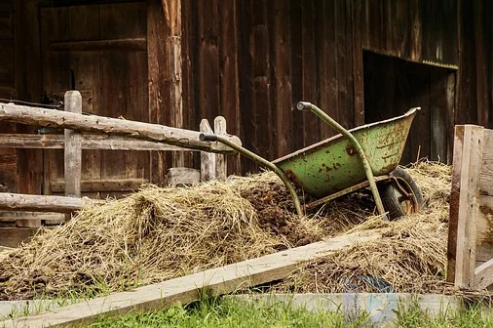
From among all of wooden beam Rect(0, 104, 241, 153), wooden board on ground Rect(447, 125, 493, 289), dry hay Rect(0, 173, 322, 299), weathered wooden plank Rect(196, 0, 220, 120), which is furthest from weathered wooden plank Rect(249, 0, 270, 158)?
wooden board on ground Rect(447, 125, 493, 289)

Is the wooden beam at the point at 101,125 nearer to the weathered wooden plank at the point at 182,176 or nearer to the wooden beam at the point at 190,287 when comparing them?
the weathered wooden plank at the point at 182,176

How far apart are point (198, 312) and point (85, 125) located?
2.42m

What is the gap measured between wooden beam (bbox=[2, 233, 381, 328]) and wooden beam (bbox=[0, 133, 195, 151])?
6.89 ft

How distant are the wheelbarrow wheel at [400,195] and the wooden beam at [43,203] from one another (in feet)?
6.83

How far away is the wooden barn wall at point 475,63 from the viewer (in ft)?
38.5

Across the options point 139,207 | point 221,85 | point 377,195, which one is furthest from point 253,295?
point 221,85

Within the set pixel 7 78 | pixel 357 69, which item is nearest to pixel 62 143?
pixel 7 78

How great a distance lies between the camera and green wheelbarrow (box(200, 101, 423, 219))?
20.4 feet

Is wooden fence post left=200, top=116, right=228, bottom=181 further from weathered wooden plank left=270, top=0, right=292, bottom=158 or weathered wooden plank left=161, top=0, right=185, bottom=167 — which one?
weathered wooden plank left=270, top=0, right=292, bottom=158

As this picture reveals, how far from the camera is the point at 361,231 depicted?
233 inches

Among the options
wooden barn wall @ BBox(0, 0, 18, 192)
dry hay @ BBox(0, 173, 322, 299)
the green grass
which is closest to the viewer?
the green grass

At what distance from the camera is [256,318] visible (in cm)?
402

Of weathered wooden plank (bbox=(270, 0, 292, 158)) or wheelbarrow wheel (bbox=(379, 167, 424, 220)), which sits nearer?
wheelbarrow wheel (bbox=(379, 167, 424, 220))

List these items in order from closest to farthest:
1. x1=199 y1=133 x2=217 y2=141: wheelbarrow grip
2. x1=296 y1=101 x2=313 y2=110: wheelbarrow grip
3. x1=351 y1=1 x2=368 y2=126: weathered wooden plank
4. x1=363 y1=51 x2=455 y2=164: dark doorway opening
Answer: x1=296 y1=101 x2=313 y2=110: wheelbarrow grip → x1=199 y1=133 x2=217 y2=141: wheelbarrow grip → x1=351 y1=1 x2=368 y2=126: weathered wooden plank → x1=363 y1=51 x2=455 y2=164: dark doorway opening
